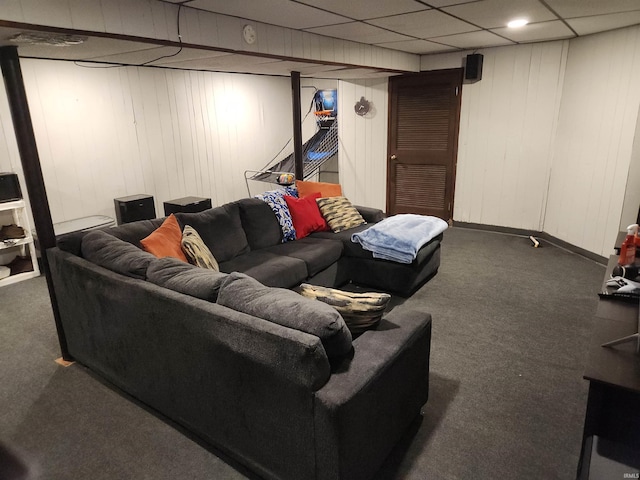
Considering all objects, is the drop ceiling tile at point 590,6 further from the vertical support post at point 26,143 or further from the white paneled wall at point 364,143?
the vertical support post at point 26,143

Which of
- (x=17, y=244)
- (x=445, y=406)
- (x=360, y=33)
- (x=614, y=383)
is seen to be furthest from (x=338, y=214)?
(x=17, y=244)

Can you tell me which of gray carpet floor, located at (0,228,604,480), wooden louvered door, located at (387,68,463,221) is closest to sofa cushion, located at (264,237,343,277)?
gray carpet floor, located at (0,228,604,480)

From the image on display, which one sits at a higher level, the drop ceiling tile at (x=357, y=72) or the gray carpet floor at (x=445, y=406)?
the drop ceiling tile at (x=357, y=72)

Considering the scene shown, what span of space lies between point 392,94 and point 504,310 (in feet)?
12.3

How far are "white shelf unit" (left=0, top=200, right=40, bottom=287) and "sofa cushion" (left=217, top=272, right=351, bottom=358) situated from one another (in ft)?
11.4

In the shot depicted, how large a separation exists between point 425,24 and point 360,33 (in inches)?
24.4

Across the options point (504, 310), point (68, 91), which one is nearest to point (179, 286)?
point (504, 310)

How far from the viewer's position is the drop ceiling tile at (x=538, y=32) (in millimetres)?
3943

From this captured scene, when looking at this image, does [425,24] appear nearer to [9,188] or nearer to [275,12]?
[275,12]

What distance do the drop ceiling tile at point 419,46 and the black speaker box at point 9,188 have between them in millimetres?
3986

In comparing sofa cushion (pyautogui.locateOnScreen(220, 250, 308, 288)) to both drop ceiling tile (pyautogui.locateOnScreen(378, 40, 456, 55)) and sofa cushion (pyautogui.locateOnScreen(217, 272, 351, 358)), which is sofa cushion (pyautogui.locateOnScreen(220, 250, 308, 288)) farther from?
drop ceiling tile (pyautogui.locateOnScreen(378, 40, 456, 55))

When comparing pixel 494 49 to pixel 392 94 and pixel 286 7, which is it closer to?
pixel 392 94

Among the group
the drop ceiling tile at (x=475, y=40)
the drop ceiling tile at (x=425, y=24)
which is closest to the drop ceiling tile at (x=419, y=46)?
the drop ceiling tile at (x=475, y=40)

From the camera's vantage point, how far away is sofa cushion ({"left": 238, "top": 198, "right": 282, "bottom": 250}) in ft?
12.2
